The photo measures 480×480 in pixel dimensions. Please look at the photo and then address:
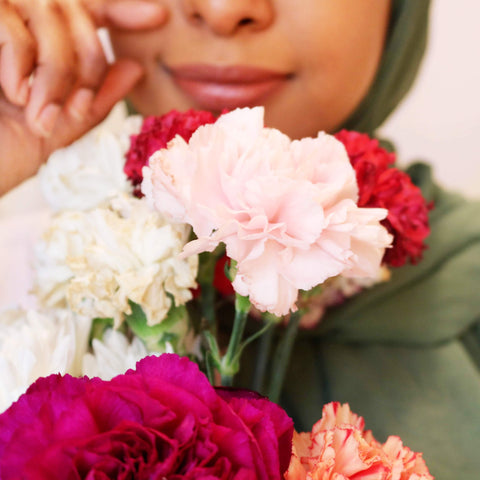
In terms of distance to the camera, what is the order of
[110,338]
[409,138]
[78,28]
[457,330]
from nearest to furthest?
[110,338] < [78,28] < [457,330] < [409,138]

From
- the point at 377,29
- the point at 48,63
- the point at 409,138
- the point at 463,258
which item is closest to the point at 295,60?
the point at 377,29

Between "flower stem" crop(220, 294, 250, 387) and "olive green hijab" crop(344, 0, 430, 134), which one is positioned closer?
"flower stem" crop(220, 294, 250, 387)

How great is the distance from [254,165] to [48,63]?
0.26m

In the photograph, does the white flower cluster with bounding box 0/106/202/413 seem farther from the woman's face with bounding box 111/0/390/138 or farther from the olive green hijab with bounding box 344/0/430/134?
the olive green hijab with bounding box 344/0/430/134

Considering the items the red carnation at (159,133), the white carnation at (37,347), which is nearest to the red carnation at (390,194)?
the red carnation at (159,133)

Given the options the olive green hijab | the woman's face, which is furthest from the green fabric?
the woman's face

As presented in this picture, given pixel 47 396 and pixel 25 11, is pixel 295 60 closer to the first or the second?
pixel 25 11

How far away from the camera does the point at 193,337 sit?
0.42 meters

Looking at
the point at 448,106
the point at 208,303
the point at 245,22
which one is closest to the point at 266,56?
the point at 245,22

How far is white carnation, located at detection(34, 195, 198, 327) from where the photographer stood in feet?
1.17

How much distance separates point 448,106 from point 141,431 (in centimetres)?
93

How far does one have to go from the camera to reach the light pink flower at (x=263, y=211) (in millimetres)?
284

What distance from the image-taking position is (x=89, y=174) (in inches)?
17.3

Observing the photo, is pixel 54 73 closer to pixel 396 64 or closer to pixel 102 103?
pixel 102 103
